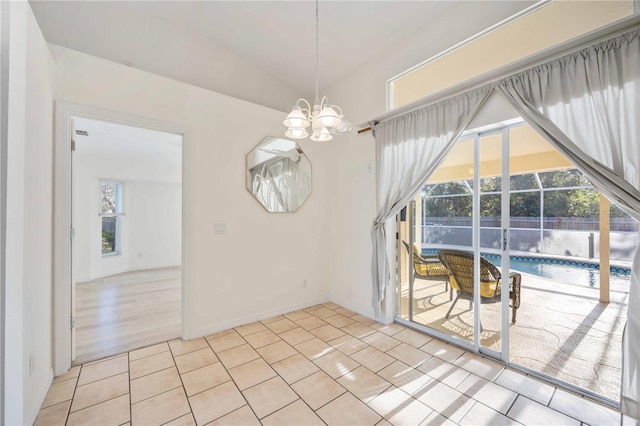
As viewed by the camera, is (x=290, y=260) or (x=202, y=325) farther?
(x=290, y=260)

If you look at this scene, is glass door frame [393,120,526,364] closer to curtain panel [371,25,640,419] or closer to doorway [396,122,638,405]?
doorway [396,122,638,405]

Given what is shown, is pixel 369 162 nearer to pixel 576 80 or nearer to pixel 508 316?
pixel 576 80

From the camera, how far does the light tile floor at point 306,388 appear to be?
65.9 inches

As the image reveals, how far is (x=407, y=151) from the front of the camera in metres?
2.75

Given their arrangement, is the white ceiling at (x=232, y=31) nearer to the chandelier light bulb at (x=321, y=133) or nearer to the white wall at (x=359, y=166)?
the white wall at (x=359, y=166)

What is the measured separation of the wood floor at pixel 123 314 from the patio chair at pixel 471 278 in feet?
9.91

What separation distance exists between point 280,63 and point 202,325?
11.1 ft

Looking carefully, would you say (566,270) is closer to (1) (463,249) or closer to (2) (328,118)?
(1) (463,249)

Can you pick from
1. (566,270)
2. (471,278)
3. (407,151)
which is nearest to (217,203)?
(407,151)

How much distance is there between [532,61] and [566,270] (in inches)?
67.7

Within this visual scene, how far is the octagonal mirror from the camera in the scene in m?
3.19

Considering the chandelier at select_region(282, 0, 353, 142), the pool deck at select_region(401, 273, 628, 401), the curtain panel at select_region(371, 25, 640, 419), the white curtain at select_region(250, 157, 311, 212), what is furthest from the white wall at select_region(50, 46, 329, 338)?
the curtain panel at select_region(371, 25, 640, 419)

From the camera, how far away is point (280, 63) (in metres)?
3.43

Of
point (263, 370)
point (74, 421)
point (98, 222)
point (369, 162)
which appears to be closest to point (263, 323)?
point (263, 370)
